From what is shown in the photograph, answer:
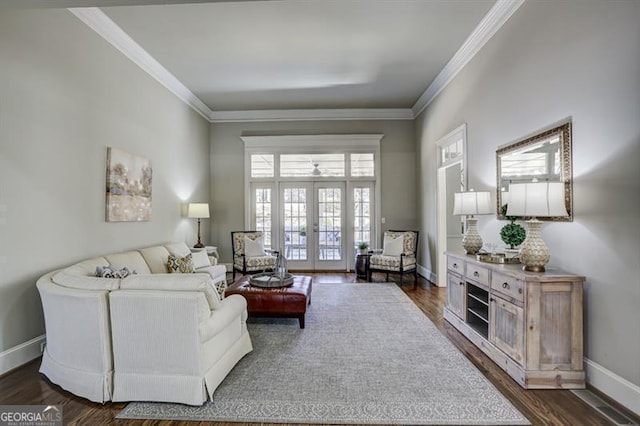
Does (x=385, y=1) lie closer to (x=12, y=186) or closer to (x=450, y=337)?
(x=450, y=337)

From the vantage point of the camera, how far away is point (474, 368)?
103 inches

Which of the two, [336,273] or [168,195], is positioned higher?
[168,195]

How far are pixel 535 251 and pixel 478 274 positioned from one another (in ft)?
2.14

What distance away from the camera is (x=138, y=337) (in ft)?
6.94

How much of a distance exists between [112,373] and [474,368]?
2810mm

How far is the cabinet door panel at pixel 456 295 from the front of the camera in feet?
11.0

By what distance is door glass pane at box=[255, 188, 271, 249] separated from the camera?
7039 millimetres

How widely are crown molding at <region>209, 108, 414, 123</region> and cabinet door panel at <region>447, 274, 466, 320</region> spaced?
4252mm

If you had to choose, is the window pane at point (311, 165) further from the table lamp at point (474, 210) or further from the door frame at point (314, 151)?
the table lamp at point (474, 210)

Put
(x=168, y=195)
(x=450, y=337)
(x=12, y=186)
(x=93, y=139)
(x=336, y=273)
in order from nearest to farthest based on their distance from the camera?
(x=12, y=186), (x=450, y=337), (x=93, y=139), (x=168, y=195), (x=336, y=273)

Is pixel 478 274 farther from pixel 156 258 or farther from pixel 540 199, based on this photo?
pixel 156 258

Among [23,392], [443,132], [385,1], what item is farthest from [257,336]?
[443,132]

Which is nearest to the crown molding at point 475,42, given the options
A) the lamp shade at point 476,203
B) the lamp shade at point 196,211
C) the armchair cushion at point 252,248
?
the lamp shade at point 476,203

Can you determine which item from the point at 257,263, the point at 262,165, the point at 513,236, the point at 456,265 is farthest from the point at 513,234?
the point at 262,165
